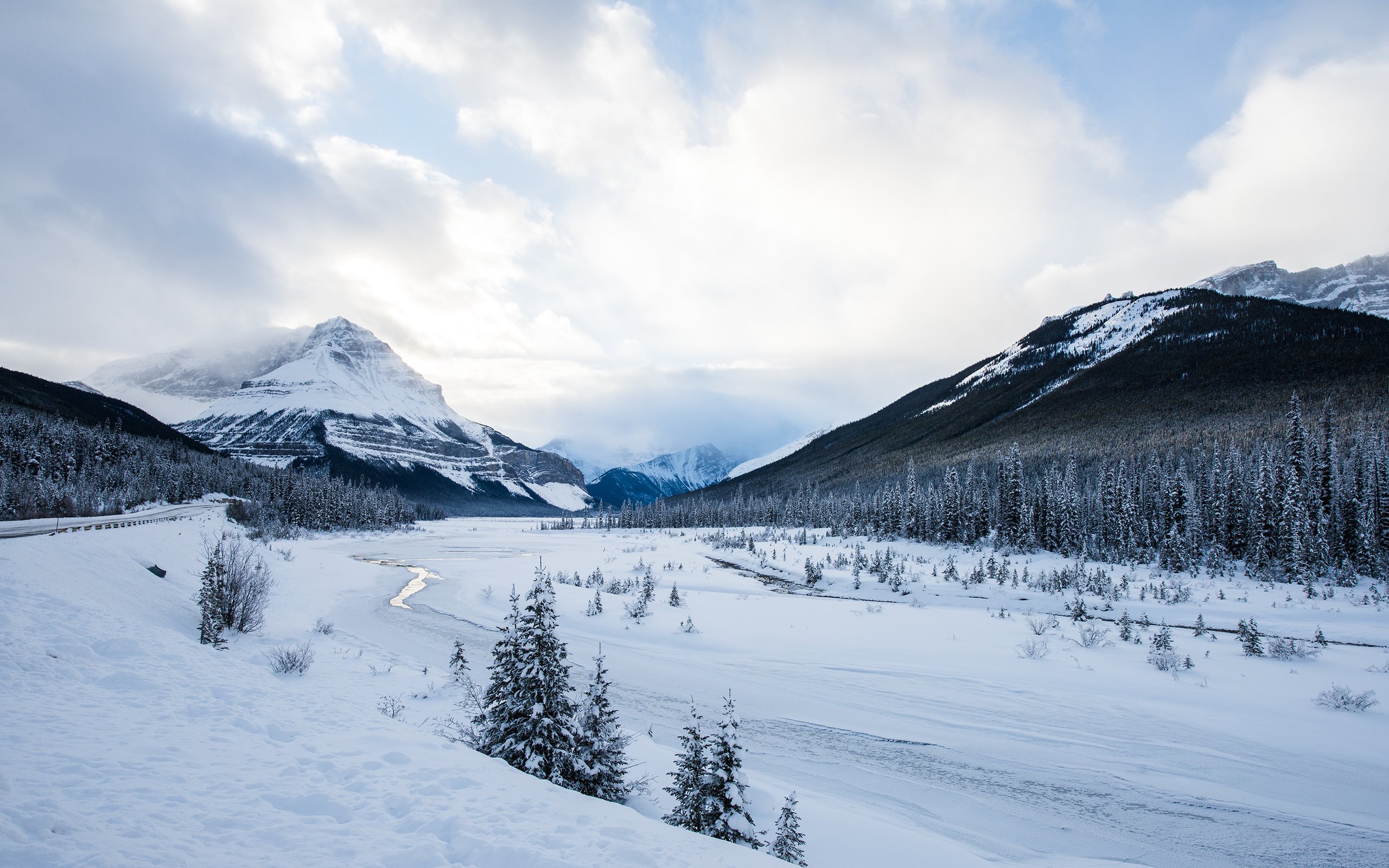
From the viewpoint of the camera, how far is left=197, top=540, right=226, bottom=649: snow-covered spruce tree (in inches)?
502

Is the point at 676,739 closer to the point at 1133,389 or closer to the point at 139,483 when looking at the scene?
the point at 139,483

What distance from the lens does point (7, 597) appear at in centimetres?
990

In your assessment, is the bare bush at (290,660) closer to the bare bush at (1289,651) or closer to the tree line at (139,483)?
the bare bush at (1289,651)

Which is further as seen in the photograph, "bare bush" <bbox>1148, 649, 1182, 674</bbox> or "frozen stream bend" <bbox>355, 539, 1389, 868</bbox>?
"bare bush" <bbox>1148, 649, 1182, 674</bbox>

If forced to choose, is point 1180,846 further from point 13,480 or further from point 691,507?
Result: point 691,507

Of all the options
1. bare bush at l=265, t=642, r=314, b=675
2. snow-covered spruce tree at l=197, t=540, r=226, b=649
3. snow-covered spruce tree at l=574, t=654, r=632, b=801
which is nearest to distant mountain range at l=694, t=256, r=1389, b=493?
snow-covered spruce tree at l=574, t=654, r=632, b=801

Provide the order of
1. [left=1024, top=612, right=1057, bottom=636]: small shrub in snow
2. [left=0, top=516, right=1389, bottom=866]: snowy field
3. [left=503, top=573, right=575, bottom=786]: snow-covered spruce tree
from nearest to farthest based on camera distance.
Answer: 1. [left=0, top=516, right=1389, bottom=866]: snowy field
2. [left=503, top=573, right=575, bottom=786]: snow-covered spruce tree
3. [left=1024, top=612, right=1057, bottom=636]: small shrub in snow

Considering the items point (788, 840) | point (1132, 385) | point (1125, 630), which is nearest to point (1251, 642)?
point (1125, 630)

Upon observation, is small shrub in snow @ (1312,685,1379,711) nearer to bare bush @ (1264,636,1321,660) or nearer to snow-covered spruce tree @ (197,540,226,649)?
bare bush @ (1264,636,1321,660)

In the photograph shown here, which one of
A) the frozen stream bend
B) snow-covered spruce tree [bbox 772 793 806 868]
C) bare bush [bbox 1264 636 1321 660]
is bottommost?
the frozen stream bend

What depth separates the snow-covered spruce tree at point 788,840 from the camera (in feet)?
20.1

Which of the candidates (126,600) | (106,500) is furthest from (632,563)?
(106,500)

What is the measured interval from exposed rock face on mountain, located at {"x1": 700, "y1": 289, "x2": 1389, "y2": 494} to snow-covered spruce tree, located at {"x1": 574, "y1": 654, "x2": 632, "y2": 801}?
239 feet

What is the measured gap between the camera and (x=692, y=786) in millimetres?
6434
